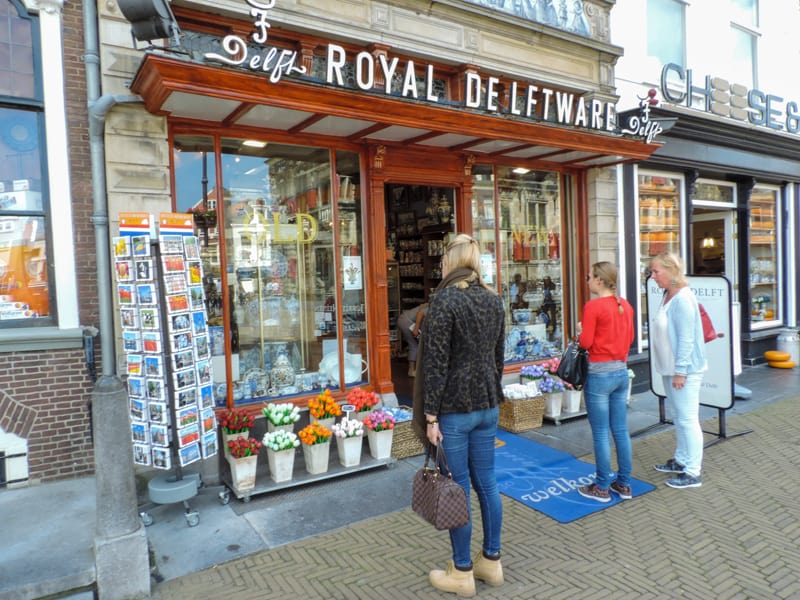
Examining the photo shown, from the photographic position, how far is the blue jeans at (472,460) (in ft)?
10.4

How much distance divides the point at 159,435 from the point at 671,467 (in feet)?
15.0

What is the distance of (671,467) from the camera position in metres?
5.22

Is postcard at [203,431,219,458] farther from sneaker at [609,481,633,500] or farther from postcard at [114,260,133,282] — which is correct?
sneaker at [609,481,633,500]

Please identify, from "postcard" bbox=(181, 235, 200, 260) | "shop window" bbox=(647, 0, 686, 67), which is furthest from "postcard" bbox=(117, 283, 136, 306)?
"shop window" bbox=(647, 0, 686, 67)

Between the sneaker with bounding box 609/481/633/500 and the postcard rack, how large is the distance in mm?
3429

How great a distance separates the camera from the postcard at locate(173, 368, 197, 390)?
14.2 ft

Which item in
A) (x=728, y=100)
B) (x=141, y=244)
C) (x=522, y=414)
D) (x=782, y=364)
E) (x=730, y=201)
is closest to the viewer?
(x=141, y=244)

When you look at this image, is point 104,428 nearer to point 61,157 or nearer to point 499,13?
point 61,157

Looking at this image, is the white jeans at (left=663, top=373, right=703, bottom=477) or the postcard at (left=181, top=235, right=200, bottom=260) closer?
the postcard at (left=181, top=235, right=200, bottom=260)

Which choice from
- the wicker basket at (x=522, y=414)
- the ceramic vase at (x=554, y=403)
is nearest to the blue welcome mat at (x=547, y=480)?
the wicker basket at (x=522, y=414)

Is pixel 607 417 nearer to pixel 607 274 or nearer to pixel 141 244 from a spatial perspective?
pixel 607 274

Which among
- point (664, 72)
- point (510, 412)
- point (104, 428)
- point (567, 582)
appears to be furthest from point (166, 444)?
point (664, 72)

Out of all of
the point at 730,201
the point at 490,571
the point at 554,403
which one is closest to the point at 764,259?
the point at 730,201

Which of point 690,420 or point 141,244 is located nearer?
point 141,244
